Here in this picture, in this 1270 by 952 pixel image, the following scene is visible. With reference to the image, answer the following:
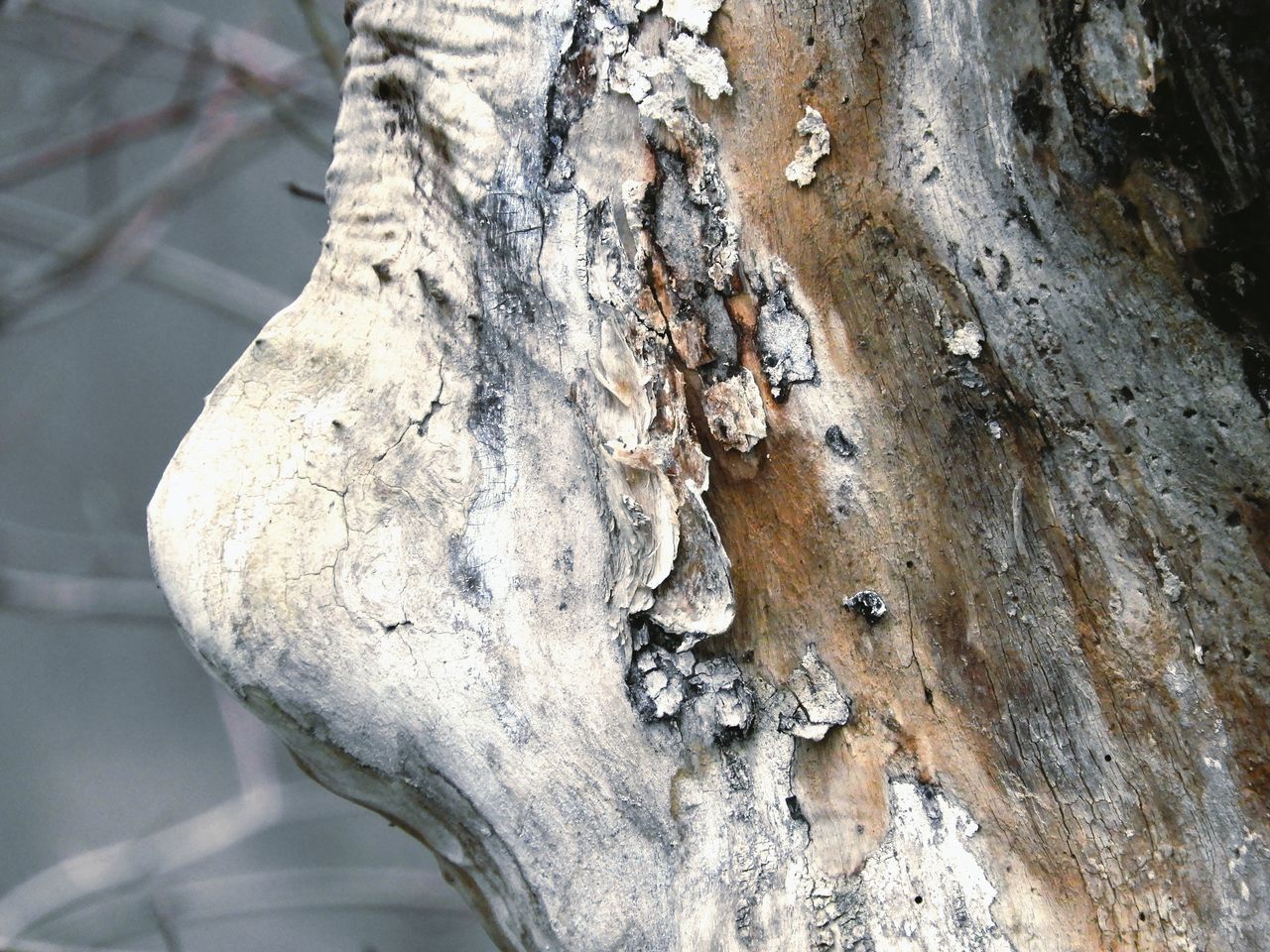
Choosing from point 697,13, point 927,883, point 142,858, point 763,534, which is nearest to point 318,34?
point 697,13

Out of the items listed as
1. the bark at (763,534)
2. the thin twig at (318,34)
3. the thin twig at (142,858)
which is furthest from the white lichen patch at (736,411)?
the thin twig at (142,858)

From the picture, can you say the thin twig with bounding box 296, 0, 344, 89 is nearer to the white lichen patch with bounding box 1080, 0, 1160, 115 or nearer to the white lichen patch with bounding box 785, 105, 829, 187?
the white lichen patch with bounding box 785, 105, 829, 187

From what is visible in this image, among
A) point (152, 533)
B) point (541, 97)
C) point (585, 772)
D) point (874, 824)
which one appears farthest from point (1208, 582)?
point (152, 533)

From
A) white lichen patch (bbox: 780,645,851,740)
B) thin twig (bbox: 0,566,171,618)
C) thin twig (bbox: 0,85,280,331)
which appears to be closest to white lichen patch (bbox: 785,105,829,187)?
white lichen patch (bbox: 780,645,851,740)

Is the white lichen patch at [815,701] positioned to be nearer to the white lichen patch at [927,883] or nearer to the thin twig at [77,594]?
the white lichen patch at [927,883]

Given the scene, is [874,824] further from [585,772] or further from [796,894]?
[585,772]

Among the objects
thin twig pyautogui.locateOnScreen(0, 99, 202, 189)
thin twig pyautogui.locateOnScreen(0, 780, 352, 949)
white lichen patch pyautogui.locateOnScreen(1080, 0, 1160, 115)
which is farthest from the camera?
thin twig pyautogui.locateOnScreen(0, 780, 352, 949)

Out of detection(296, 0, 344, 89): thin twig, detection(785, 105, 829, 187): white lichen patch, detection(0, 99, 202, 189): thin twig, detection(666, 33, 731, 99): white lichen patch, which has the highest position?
detection(0, 99, 202, 189): thin twig

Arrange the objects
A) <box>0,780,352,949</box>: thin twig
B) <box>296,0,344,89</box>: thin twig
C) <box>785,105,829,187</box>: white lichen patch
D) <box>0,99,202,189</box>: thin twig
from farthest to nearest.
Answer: <box>0,780,352,949</box>: thin twig
<box>0,99,202,189</box>: thin twig
<box>296,0,344,89</box>: thin twig
<box>785,105,829,187</box>: white lichen patch
